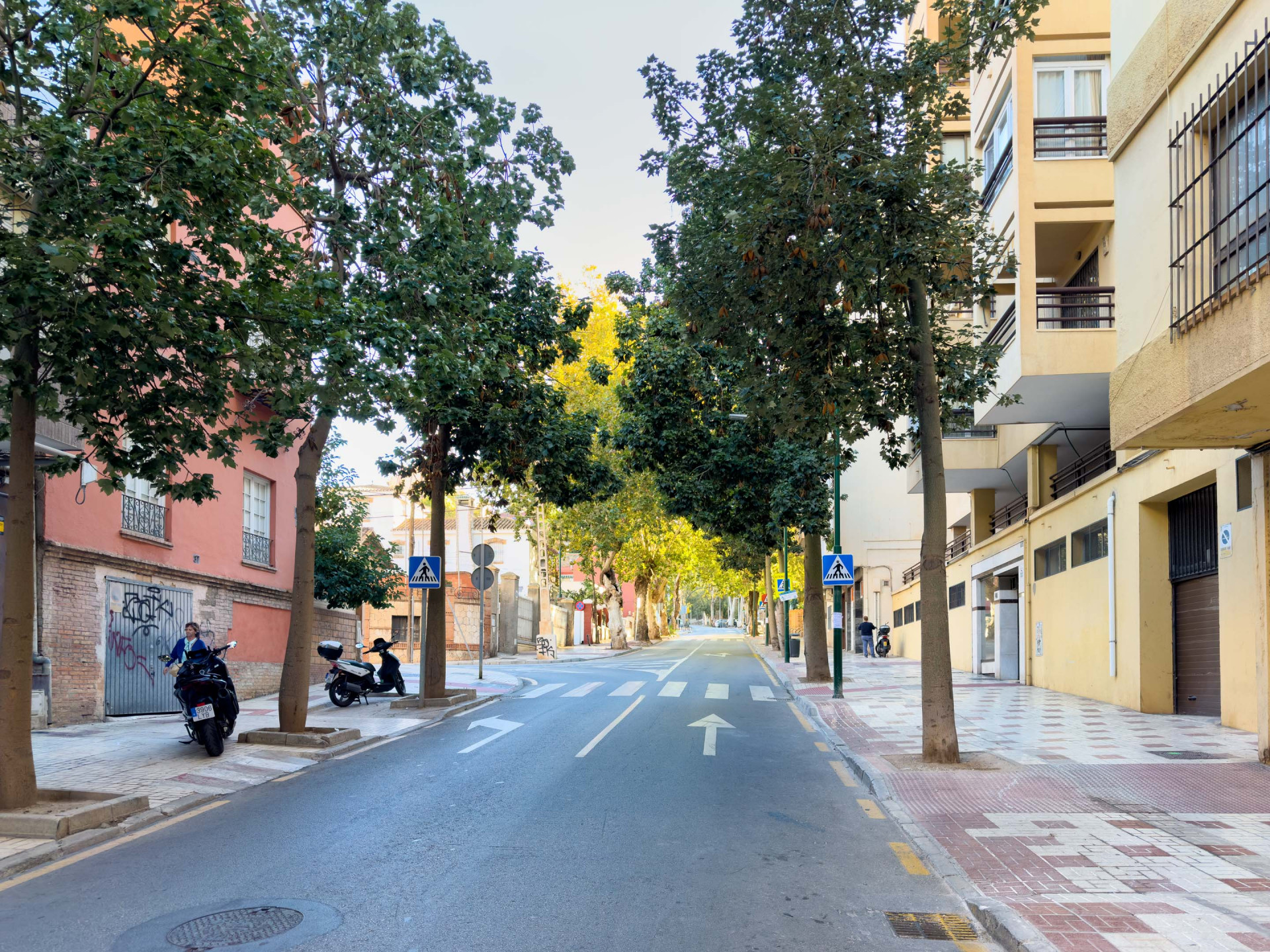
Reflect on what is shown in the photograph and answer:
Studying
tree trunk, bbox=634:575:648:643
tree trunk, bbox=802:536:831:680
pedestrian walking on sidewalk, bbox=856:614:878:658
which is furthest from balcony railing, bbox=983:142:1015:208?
tree trunk, bbox=634:575:648:643

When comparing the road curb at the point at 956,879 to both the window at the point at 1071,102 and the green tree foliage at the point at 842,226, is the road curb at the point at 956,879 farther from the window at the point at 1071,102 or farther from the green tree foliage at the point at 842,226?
the window at the point at 1071,102

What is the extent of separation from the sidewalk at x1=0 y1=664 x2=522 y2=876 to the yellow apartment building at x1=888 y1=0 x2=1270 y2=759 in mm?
9450

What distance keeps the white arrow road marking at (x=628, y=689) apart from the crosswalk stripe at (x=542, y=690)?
1436 millimetres

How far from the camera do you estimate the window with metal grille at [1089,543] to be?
1858 cm

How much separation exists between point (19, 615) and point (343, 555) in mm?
15275

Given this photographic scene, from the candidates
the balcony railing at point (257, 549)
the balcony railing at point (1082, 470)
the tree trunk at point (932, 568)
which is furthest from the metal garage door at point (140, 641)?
the balcony railing at point (1082, 470)

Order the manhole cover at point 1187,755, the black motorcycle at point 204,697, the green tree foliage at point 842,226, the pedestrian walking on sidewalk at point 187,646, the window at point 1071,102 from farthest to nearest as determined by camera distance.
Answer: the window at point 1071,102 → the pedestrian walking on sidewalk at point 187,646 → the black motorcycle at point 204,697 → the manhole cover at point 1187,755 → the green tree foliage at point 842,226

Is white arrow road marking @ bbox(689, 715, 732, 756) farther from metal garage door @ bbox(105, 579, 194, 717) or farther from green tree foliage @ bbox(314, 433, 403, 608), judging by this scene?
green tree foliage @ bbox(314, 433, 403, 608)

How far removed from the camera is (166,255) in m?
7.89

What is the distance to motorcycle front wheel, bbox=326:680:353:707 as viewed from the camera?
1798cm

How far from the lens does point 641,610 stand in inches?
2557

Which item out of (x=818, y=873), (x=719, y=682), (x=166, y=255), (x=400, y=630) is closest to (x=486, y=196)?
(x=166, y=255)

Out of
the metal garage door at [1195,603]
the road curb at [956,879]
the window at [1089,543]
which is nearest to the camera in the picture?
the road curb at [956,879]

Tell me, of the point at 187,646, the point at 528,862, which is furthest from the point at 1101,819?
the point at 187,646
